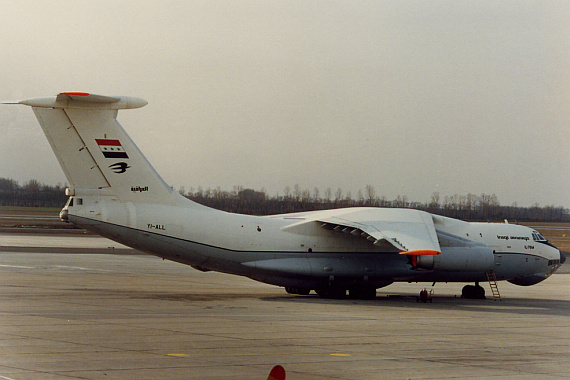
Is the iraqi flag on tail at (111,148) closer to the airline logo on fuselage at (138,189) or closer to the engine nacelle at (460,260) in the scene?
the airline logo on fuselage at (138,189)

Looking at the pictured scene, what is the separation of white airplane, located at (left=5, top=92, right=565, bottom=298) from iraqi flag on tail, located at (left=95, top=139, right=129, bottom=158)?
0.10 feet

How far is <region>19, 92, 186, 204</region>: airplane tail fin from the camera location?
2134cm

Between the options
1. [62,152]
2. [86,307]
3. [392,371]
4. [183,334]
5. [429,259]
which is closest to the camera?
[392,371]

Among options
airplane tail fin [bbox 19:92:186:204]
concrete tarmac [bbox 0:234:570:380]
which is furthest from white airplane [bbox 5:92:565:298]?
concrete tarmac [bbox 0:234:570:380]

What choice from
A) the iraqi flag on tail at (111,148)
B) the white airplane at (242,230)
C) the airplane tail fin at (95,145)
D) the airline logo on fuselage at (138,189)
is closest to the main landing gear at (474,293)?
the white airplane at (242,230)

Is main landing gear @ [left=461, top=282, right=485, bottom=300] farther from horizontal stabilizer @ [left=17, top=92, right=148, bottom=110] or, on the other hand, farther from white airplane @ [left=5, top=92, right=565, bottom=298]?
horizontal stabilizer @ [left=17, top=92, right=148, bottom=110]

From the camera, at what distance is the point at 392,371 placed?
37.5 feet

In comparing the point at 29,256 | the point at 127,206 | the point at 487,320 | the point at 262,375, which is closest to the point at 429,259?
the point at 487,320

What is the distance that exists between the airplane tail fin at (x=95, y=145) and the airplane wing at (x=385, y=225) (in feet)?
17.7

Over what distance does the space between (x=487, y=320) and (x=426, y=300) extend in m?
5.60

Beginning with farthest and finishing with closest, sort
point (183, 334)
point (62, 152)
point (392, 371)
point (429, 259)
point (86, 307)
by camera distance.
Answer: point (429, 259) < point (62, 152) < point (86, 307) < point (183, 334) < point (392, 371)

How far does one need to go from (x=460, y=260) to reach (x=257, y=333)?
1207cm

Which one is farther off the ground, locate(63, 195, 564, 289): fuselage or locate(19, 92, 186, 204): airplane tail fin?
locate(19, 92, 186, 204): airplane tail fin

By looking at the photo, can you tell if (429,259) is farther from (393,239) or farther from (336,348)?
(336,348)
